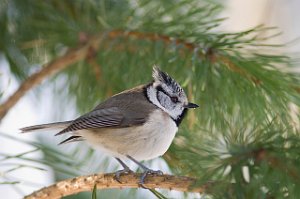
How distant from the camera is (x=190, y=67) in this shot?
172cm

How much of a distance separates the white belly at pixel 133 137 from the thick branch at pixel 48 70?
20 cm

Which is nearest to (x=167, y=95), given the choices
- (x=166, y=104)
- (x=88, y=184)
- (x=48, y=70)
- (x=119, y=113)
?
(x=166, y=104)

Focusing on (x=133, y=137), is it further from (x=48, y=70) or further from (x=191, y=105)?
(x=48, y=70)

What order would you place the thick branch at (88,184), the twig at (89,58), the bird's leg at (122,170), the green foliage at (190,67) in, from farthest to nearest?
the twig at (89,58)
the bird's leg at (122,170)
the thick branch at (88,184)
the green foliage at (190,67)

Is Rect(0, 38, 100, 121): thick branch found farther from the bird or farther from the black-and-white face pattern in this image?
the black-and-white face pattern

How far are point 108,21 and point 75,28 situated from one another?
0.13 meters

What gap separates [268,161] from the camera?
1.16 meters

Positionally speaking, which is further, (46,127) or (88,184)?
(46,127)

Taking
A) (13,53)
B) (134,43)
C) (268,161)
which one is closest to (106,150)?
(134,43)

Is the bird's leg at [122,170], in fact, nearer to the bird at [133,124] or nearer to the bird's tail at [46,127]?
the bird at [133,124]

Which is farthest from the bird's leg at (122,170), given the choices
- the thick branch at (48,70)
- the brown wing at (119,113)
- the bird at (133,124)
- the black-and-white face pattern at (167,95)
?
the thick branch at (48,70)

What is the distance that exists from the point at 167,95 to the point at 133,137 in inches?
7.4

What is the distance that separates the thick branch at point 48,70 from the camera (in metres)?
1.74

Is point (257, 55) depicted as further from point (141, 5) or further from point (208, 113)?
point (141, 5)
